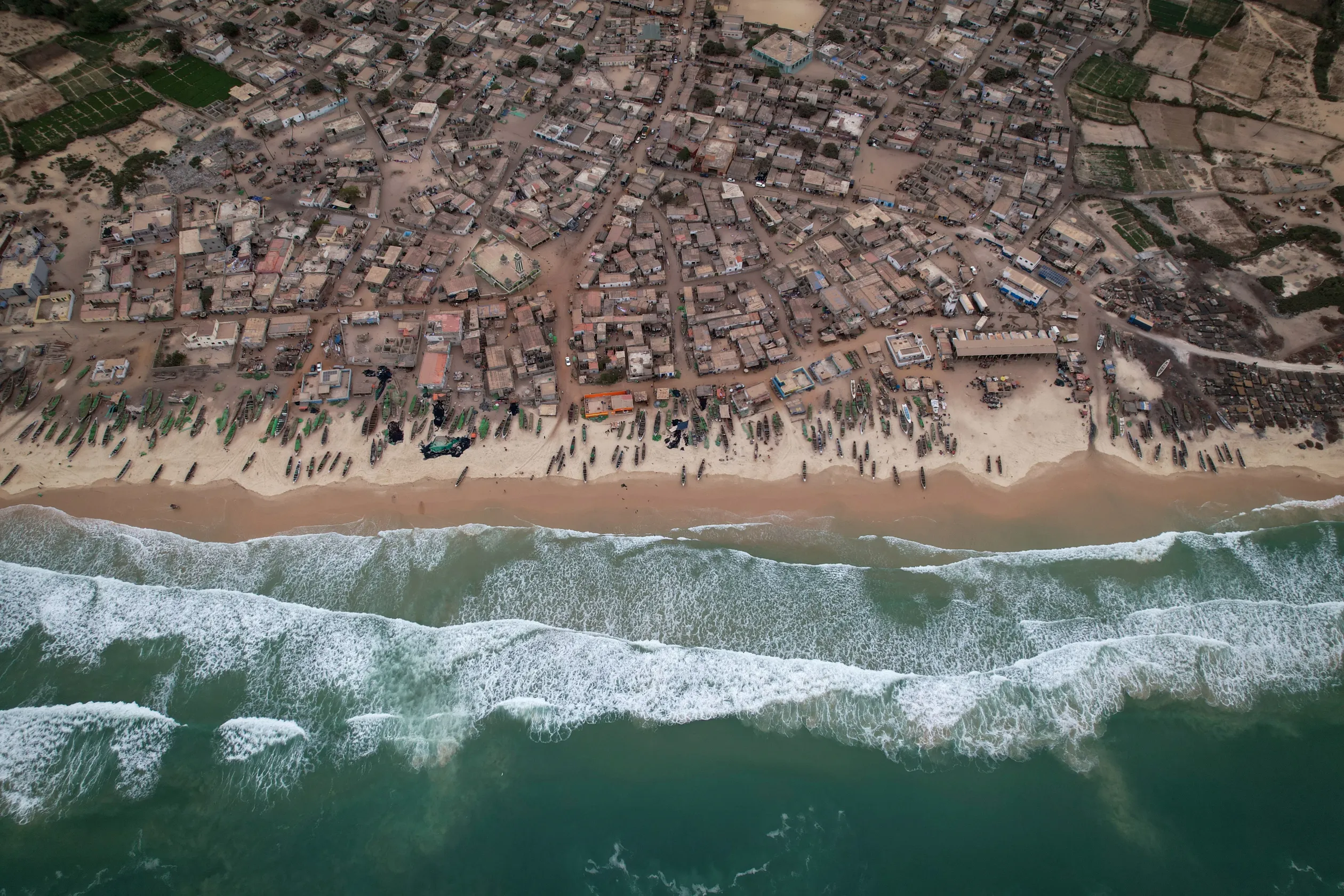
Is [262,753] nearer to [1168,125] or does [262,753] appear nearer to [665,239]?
[665,239]

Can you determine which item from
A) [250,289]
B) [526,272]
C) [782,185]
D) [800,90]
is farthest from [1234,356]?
[250,289]

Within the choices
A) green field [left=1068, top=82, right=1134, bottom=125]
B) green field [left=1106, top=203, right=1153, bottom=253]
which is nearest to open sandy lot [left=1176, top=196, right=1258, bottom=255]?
green field [left=1106, top=203, right=1153, bottom=253]

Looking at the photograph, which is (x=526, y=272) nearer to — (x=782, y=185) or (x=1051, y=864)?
(x=782, y=185)

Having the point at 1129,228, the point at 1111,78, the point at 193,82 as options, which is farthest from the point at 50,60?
the point at 1111,78

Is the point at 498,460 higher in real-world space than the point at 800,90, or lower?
lower

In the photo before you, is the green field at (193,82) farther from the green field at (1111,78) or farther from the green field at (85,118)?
the green field at (1111,78)
